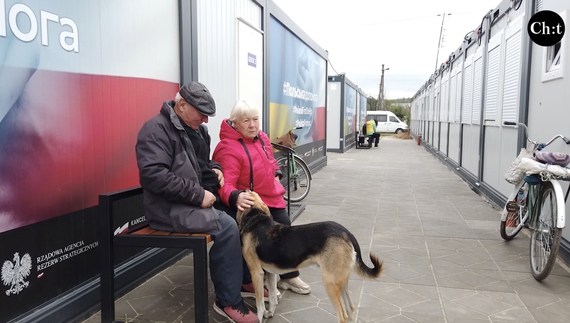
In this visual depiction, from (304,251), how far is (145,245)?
103 centimetres

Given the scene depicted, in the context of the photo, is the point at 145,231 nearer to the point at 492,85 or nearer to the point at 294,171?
the point at 294,171

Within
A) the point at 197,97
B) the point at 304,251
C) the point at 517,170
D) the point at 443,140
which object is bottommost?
the point at 304,251

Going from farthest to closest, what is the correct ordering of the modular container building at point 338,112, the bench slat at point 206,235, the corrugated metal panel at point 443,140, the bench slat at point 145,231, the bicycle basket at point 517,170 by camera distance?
the modular container building at point 338,112
the corrugated metal panel at point 443,140
the bicycle basket at point 517,170
the bench slat at point 145,231
the bench slat at point 206,235

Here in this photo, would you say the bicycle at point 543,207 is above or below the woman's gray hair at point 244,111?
below

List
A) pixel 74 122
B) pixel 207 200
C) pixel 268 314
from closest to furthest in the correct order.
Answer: pixel 207 200 → pixel 74 122 → pixel 268 314

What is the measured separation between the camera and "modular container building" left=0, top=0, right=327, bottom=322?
2643 mm

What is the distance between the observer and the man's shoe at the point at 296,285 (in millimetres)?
3800

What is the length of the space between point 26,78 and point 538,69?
19.0 ft

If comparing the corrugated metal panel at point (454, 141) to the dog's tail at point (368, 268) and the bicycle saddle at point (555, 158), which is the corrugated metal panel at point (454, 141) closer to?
the bicycle saddle at point (555, 158)

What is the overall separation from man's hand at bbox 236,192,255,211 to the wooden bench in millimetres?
386

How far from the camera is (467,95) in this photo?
10.7 metres

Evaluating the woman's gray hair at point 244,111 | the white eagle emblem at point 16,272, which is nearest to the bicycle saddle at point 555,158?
the woman's gray hair at point 244,111

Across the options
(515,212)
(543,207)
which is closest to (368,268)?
(543,207)

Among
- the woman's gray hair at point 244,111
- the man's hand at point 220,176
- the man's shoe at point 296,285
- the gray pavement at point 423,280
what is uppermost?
the woman's gray hair at point 244,111
